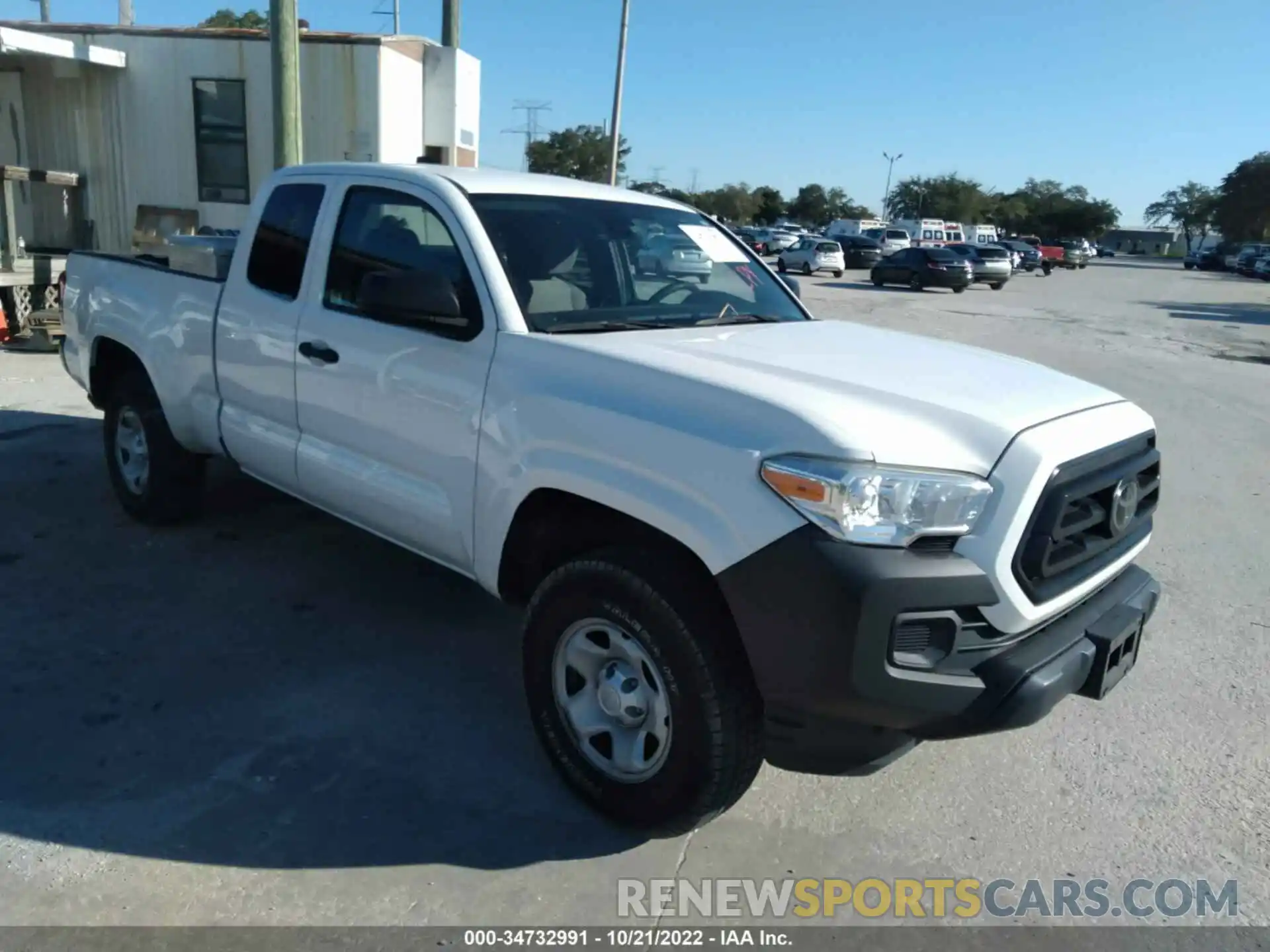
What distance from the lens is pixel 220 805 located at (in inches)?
122

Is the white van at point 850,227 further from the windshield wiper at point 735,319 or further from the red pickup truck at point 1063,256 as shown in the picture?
the windshield wiper at point 735,319

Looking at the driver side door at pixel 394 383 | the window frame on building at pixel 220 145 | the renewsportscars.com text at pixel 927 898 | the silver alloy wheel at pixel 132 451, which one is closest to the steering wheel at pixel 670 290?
the driver side door at pixel 394 383

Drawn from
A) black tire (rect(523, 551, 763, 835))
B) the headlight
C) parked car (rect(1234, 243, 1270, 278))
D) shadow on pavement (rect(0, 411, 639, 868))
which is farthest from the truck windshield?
parked car (rect(1234, 243, 1270, 278))

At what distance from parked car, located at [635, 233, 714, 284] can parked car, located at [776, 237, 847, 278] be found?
112 ft

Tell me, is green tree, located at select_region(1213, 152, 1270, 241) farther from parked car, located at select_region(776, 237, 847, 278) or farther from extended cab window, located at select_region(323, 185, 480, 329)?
extended cab window, located at select_region(323, 185, 480, 329)

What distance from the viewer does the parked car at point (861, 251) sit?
42.1 meters

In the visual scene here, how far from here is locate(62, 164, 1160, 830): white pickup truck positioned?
2484 mm

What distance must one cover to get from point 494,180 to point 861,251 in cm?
4036

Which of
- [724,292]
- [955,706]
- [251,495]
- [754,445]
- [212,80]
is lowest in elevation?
[251,495]

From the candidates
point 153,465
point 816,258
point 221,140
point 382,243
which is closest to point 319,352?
point 382,243

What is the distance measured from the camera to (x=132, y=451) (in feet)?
18.1

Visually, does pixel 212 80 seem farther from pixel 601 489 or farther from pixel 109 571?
pixel 601 489

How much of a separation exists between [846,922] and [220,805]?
191cm
